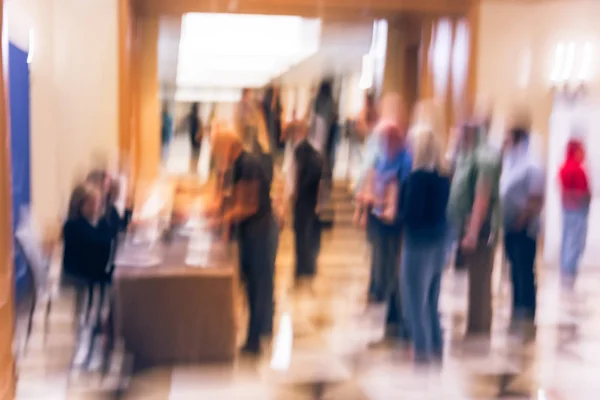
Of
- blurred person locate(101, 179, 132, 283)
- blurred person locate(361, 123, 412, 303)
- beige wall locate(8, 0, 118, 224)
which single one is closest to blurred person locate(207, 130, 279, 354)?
blurred person locate(101, 179, 132, 283)

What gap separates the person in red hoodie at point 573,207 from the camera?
18.6ft

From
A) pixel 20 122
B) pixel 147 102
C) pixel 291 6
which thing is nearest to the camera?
pixel 20 122

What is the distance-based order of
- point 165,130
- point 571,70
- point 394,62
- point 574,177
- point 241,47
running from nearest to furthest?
point 574,177
point 571,70
point 394,62
point 165,130
point 241,47

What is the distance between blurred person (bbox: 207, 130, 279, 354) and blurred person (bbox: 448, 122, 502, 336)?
3.47 feet

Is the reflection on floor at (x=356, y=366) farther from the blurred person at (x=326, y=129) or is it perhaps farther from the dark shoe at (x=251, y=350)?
the blurred person at (x=326, y=129)

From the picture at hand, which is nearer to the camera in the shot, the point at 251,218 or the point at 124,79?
the point at 251,218

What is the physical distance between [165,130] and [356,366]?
5492 millimetres

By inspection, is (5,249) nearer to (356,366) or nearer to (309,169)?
(356,366)

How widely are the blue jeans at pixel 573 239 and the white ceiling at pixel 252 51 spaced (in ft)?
12.3

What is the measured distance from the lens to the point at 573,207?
19.0ft

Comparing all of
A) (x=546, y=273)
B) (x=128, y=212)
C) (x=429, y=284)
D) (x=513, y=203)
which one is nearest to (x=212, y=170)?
(x=128, y=212)

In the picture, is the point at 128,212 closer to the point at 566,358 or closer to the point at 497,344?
the point at 497,344

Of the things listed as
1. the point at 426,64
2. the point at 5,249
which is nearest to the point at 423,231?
the point at 5,249

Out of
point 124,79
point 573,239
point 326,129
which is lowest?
point 573,239
